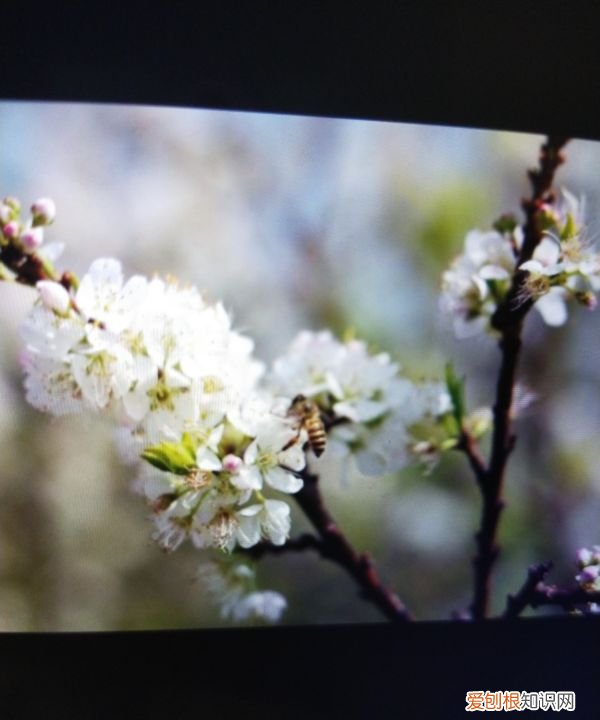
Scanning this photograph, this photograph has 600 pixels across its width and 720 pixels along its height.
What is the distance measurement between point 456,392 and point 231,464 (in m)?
0.46

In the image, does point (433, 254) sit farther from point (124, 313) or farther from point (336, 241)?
point (124, 313)

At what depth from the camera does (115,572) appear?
1435 millimetres

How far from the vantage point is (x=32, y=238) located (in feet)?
4.49

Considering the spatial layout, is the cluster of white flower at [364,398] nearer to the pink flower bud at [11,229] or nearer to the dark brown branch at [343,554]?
the dark brown branch at [343,554]

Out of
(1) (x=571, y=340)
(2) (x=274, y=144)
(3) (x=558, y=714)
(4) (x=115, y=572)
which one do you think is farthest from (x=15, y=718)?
(1) (x=571, y=340)

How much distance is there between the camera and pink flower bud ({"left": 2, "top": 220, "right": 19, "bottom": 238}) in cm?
135

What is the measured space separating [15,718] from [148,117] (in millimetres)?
1110

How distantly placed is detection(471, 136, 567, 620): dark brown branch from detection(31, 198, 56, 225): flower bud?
826 mm

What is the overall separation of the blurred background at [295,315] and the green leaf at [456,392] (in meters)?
0.02

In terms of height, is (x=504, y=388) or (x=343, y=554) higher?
(x=504, y=388)

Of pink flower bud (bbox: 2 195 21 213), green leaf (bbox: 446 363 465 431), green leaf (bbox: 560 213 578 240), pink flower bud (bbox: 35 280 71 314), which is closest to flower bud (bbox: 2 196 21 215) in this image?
pink flower bud (bbox: 2 195 21 213)

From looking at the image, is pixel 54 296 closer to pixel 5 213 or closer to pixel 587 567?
pixel 5 213

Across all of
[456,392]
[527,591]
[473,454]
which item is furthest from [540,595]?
[456,392]

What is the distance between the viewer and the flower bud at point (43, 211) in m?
1.39
